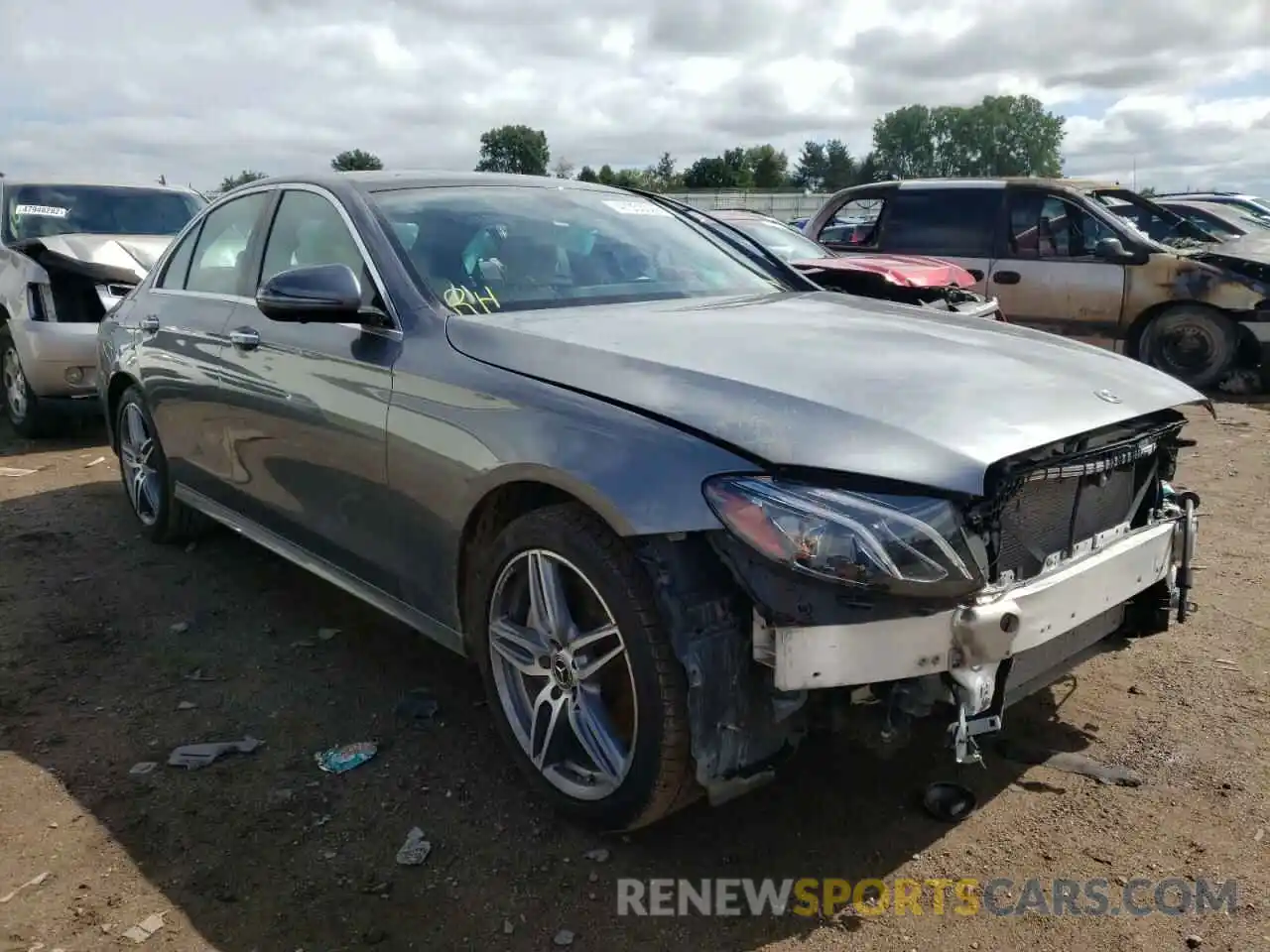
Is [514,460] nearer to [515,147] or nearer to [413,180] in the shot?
[413,180]

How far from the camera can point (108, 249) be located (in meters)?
7.94

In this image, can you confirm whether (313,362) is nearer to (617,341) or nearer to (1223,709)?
(617,341)

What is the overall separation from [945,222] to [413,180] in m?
7.22

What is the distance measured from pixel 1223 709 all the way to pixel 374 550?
2750mm

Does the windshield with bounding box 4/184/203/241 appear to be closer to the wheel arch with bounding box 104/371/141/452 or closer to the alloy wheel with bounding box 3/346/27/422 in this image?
the alloy wheel with bounding box 3/346/27/422

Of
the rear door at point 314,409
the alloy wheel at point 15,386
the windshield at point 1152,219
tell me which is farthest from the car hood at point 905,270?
the alloy wheel at point 15,386

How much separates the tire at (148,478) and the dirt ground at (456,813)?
0.93m

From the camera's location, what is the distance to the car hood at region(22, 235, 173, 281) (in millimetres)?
7699

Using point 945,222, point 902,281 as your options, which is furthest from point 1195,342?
point 902,281

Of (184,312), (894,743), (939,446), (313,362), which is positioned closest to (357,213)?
(313,362)

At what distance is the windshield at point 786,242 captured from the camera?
27.2ft

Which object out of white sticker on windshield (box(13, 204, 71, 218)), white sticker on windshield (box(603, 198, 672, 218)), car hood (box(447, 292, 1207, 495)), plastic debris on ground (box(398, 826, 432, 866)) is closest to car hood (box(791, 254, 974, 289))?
white sticker on windshield (box(603, 198, 672, 218))

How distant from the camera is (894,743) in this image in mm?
2322

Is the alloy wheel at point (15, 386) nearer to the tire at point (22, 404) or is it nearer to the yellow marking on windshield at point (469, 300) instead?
the tire at point (22, 404)
